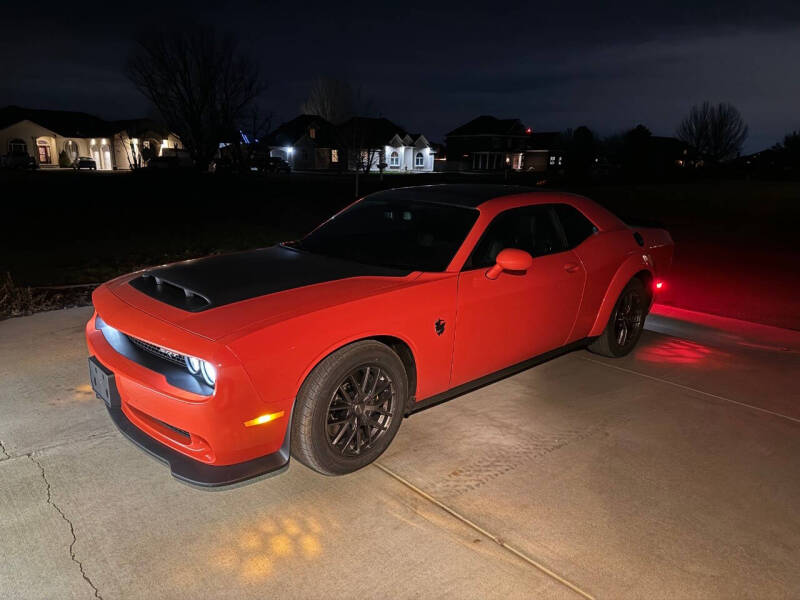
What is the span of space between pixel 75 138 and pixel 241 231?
4848 centimetres

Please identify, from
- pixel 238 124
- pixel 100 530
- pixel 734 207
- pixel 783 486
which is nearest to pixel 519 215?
pixel 783 486

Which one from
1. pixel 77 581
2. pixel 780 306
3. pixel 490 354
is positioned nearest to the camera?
pixel 77 581

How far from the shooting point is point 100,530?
2.81m

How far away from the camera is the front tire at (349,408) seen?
3023 mm

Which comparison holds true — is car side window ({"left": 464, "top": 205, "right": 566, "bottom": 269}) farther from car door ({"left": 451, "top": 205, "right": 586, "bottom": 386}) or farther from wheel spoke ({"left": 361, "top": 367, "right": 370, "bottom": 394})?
wheel spoke ({"left": 361, "top": 367, "right": 370, "bottom": 394})

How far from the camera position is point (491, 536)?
283 centimetres

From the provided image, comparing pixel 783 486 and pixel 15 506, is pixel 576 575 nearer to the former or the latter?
pixel 783 486

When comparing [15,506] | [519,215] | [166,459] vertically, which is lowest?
[15,506]

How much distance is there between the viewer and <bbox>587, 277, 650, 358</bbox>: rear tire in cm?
512

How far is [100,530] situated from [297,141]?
204ft

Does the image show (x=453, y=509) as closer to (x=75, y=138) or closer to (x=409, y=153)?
(x=75, y=138)

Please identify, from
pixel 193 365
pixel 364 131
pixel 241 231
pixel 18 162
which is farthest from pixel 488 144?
pixel 193 365

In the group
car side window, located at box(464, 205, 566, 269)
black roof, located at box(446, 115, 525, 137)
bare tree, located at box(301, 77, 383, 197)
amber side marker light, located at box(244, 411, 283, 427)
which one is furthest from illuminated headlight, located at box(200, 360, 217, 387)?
black roof, located at box(446, 115, 525, 137)

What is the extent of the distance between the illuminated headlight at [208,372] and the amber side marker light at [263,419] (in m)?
0.25
